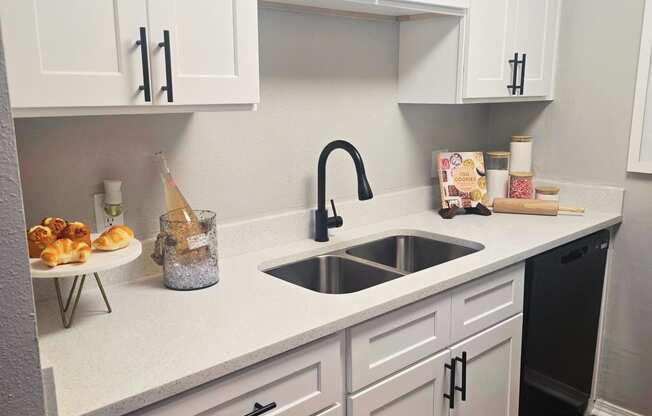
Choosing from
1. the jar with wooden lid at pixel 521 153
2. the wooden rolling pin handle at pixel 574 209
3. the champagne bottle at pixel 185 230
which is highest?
the jar with wooden lid at pixel 521 153

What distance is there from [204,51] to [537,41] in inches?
61.3

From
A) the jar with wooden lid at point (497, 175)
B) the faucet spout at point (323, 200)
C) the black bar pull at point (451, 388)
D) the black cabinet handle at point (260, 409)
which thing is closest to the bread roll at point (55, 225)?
the black cabinet handle at point (260, 409)

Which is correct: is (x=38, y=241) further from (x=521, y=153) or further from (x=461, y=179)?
(x=521, y=153)

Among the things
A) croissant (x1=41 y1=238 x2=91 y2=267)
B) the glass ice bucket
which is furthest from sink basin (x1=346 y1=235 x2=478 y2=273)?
croissant (x1=41 y1=238 x2=91 y2=267)

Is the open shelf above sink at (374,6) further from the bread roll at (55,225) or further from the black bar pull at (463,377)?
the black bar pull at (463,377)

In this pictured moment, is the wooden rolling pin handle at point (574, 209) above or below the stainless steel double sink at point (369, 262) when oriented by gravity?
above

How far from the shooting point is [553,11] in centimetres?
234

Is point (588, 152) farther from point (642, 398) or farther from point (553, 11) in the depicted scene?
point (642, 398)

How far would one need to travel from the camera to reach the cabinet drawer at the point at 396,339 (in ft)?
4.54

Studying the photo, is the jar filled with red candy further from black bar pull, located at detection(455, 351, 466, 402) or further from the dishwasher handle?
black bar pull, located at detection(455, 351, 466, 402)

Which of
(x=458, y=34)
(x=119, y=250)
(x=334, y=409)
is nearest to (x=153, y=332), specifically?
(x=119, y=250)

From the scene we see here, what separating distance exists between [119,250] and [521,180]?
175cm

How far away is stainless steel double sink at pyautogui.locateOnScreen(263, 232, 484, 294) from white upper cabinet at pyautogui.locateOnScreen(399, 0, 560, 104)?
552 millimetres

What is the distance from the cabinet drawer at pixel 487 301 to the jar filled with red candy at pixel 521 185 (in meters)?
0.63
